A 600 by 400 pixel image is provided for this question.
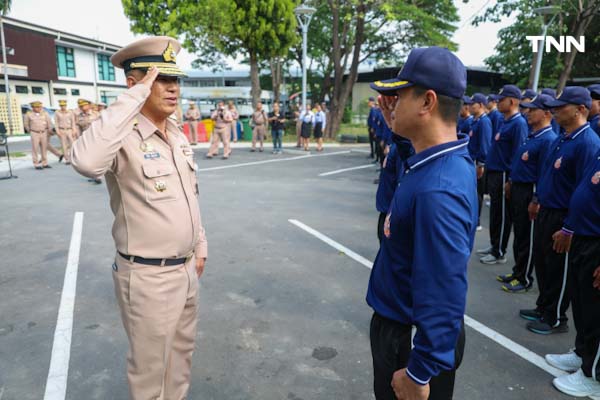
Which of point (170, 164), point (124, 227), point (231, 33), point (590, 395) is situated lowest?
point (590, 395)

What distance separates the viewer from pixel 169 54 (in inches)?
94.7

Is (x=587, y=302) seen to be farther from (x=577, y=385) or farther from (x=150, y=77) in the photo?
(x=150, y=77)

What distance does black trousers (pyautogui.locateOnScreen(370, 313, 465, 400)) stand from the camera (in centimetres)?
173

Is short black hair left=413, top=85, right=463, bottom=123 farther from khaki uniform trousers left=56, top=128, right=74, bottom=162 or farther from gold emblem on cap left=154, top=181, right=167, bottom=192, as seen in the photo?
khaki uniform trousers left=56, top=128, right=74, bottom=162

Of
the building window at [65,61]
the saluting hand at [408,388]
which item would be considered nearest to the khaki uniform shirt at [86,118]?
the saluting hand at [408,388]

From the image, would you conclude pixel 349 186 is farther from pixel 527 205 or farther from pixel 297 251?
pixel 527 205

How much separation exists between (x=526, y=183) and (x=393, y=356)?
147 inches

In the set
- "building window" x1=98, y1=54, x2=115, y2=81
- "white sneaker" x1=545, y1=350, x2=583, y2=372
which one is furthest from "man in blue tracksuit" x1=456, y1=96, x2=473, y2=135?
"building window" x1=98, y1=54, x2=115, y2=81

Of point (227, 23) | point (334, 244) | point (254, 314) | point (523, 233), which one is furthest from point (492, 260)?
point (227, 23)

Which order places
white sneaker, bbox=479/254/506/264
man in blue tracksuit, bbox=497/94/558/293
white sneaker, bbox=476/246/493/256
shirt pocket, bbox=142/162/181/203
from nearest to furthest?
shirt pocket, bbox=142/162/181/203, man in blue tracksuit, bbox=497/94/558/293, white sneaker, bbox=479/254/506/264, white sneaker, bbox=476/246/493/256

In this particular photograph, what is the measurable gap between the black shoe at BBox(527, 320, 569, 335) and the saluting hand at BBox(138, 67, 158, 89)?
3.79 m

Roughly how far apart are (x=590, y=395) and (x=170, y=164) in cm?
327

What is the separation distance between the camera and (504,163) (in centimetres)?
559

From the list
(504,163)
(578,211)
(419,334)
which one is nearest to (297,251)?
(504,163)
